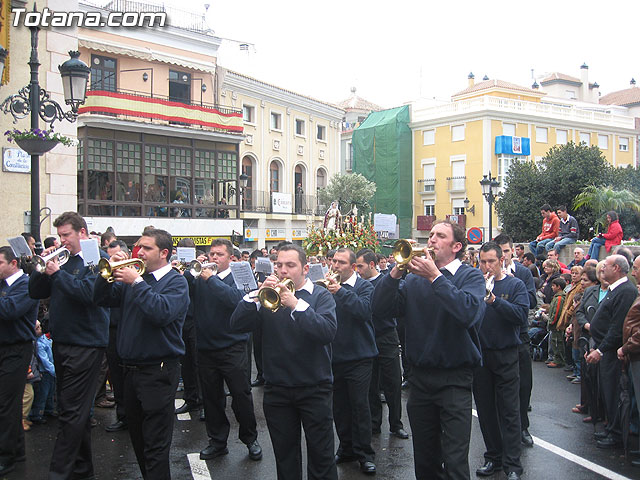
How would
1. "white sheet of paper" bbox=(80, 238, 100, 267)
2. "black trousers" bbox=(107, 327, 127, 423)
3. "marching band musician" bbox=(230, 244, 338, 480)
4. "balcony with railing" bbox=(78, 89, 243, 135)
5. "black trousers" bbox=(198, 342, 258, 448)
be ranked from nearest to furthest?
"marching band musician" bbox=(230, 244, 338, 480) < "white sheet of paper" bbox=(80, 238, 100, 267) < "black trousers" bbox=(198, 342, 258, 448) < "black trousers" bbox=(107, 327, 127, 423) < "balcony with railing" bbox=(78, 89, 243, 135)

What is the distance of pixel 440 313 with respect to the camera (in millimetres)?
4684

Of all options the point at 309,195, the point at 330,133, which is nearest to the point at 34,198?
A: the point at 309,195

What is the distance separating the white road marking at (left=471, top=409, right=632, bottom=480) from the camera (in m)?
5.97

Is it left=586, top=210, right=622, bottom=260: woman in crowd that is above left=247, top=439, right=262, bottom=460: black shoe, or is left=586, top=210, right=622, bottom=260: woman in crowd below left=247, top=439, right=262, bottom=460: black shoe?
above

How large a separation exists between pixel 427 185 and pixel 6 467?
142 feet

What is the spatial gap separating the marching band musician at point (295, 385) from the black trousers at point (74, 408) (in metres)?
1.70

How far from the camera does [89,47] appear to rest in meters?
25.8

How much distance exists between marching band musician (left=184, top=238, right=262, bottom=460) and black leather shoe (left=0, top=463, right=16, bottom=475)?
5.98ft

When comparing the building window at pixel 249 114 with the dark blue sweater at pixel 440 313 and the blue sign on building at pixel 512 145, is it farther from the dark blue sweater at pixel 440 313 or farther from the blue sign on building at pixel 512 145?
the dark blue sweater at pixel 440 313

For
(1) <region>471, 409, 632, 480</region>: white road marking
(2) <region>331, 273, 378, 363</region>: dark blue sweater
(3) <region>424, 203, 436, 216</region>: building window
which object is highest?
(3) <region>424, 203, 436, 216</region>: building window

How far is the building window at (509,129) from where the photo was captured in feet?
144

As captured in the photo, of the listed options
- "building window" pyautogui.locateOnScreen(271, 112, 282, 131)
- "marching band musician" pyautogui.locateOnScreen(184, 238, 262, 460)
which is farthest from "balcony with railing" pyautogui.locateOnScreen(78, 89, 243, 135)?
"marching band musician" pyautogui.locateOnScreen(184, 238, 262, 460)

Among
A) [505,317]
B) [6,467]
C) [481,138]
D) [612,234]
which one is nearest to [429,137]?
[481,138]

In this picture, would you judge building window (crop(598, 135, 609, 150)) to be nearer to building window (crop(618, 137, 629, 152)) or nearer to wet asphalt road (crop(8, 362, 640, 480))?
building window (crop(618, 137, 629, 152))
